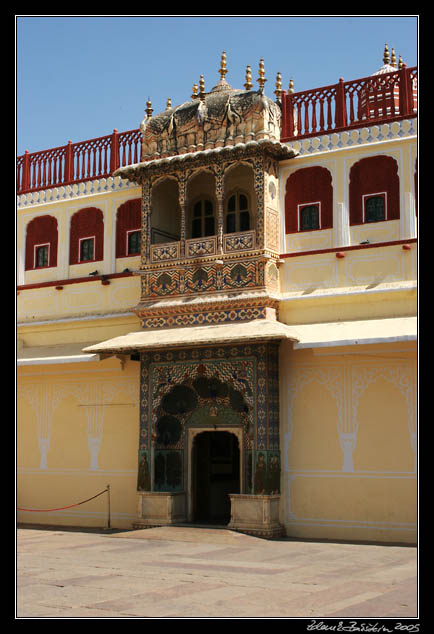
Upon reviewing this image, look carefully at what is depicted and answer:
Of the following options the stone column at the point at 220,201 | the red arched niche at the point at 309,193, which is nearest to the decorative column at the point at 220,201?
the stone column at the point at 220,201

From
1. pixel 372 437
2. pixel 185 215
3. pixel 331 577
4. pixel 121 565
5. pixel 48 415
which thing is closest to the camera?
pixel 331 577

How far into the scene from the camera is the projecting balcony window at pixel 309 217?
1493 centimetres

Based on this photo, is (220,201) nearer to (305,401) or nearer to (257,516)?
(305,401)

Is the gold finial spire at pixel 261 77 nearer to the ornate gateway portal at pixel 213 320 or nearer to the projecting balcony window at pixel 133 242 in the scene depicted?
the ornate gateway portal at pixel 213 320

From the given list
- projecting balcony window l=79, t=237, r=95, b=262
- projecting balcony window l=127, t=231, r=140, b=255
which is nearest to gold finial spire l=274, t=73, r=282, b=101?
projecting balcony window l=127, t=231, r=140, b=255

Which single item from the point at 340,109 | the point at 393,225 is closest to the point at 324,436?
the point at 393,225

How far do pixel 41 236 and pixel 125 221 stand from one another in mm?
2363

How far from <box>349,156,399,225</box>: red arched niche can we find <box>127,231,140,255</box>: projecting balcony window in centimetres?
461

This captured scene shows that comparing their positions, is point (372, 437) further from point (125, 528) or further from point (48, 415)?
point (48, 415)

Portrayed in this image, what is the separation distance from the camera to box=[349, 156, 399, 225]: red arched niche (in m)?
14.2

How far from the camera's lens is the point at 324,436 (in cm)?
1395

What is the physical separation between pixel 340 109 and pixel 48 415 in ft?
27.6

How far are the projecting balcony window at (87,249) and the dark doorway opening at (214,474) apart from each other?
4674mm

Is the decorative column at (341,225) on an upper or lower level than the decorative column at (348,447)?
upper
